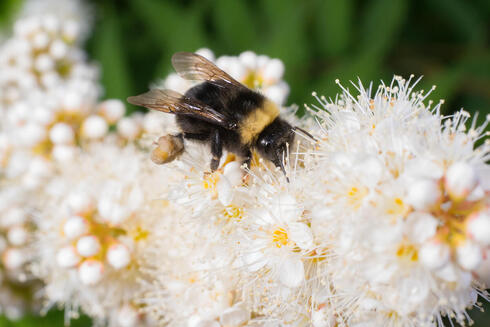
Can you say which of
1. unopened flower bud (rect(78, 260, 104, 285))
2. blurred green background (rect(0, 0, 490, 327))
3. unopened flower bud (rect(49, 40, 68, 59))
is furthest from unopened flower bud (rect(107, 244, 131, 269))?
unopened flower bud (rect(49, 40, 68, 59))

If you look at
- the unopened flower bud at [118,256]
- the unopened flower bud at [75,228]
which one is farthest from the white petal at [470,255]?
the unopened flower bud at [75,228]

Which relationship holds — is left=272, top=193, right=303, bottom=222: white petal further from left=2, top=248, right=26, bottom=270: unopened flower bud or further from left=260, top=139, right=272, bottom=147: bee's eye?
left=2, top=248, right=26, bottom=270: unopened flower bud

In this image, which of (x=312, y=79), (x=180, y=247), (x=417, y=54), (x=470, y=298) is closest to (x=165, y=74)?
(x=312, y=79)

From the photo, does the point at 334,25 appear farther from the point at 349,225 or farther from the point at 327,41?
the point at 349,225

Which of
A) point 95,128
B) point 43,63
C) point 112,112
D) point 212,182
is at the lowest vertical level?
point 212,182

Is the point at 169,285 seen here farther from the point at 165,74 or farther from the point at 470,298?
the point at 165,74

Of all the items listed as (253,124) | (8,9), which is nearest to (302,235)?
(253,124)

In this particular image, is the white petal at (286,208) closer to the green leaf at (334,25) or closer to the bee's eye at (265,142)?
the bee's eye at (265,142)
